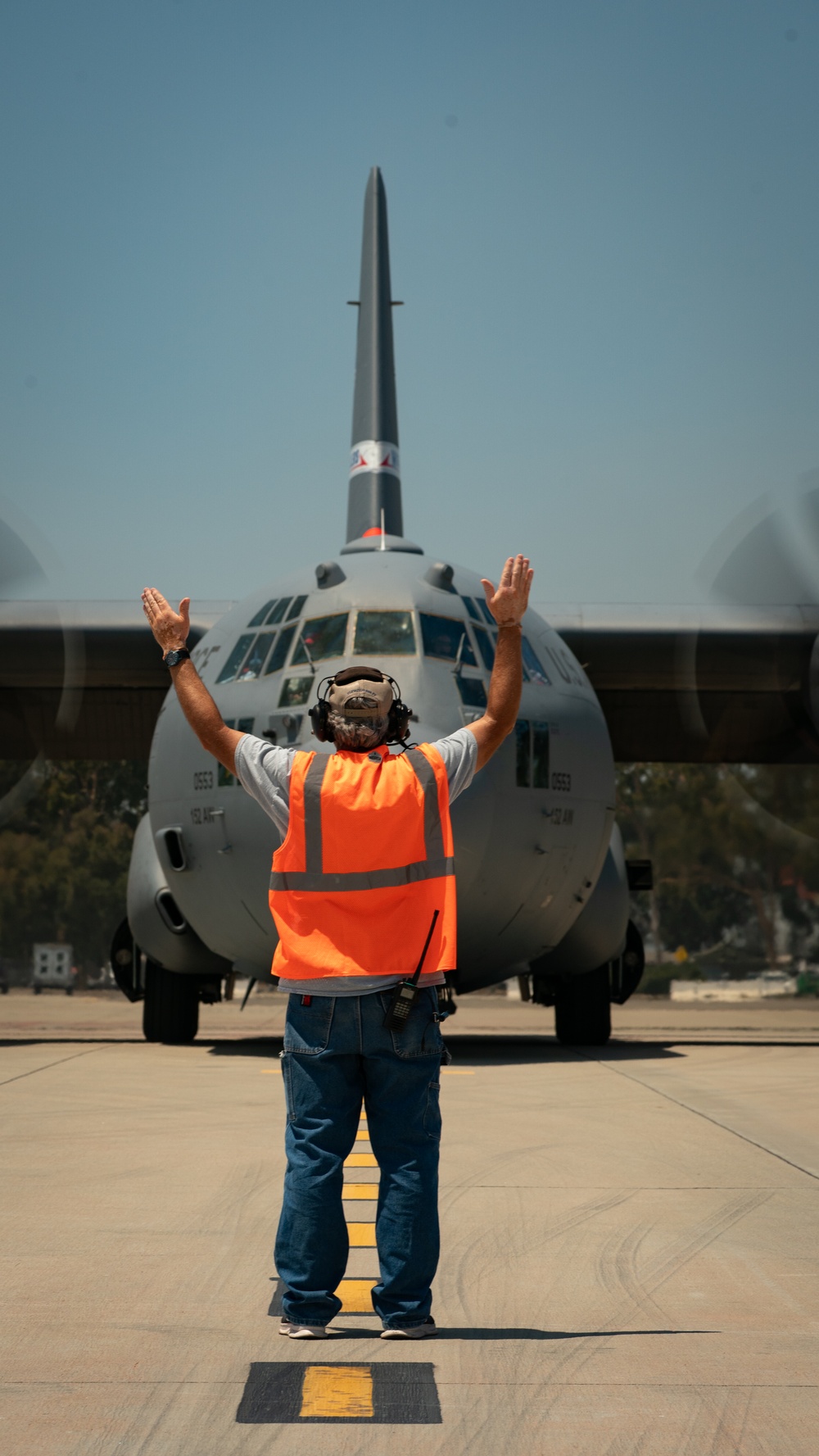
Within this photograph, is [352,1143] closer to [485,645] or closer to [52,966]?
[485,645]

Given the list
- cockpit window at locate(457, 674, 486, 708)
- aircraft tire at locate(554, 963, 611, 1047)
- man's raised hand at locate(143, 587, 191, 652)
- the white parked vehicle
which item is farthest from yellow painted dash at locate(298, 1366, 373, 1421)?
the white parked vehicle

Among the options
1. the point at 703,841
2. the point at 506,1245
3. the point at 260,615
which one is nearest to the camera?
the point at 506,1245

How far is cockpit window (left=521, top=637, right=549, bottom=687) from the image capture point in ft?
36.3

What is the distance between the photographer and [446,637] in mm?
10680

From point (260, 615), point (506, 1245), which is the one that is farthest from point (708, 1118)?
point (260, 615)

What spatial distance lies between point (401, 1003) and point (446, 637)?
285 inches

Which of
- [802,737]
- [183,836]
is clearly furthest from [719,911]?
[183,836]

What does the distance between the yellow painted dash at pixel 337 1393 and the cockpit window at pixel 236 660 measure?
830cm

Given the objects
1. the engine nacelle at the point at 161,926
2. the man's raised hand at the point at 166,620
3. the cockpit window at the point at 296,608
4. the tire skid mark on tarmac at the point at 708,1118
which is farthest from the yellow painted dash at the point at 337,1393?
the engine nacelle at the point at 161,926

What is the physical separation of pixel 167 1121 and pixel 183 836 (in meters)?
3.94

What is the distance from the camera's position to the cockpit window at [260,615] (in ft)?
37.7

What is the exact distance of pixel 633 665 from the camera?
1580 centimetres

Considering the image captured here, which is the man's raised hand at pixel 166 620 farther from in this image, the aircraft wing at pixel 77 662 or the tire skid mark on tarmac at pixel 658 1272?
the aircraft wing at pixel 77 662

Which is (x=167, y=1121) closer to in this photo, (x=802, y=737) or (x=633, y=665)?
(x=633, y=665)
